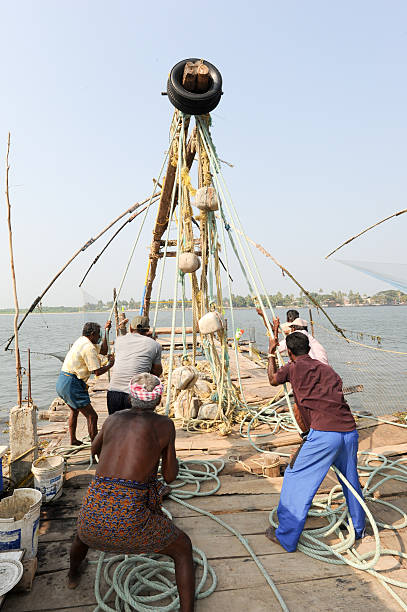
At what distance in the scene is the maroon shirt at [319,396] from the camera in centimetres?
245

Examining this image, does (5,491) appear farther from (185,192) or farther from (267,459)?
(185,192)

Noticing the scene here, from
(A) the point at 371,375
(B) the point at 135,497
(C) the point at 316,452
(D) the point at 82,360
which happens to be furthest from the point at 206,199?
(A) the point at 371,375

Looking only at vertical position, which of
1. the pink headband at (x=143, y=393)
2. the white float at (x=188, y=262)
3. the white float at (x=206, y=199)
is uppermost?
the white float at (x=206, y=199)

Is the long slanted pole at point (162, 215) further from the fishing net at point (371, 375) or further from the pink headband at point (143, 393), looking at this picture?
the pink headband at point (143, 393)

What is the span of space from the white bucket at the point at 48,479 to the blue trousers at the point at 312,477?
6.02ft

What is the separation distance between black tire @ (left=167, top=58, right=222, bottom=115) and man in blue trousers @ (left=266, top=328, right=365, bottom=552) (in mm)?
3768

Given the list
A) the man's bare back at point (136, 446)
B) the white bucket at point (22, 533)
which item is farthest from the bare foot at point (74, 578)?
the man's bare back at point (136, 446)

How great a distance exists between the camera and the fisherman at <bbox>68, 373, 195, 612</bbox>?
72.4 inches

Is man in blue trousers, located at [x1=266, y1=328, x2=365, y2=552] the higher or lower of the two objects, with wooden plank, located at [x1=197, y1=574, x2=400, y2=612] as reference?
higher

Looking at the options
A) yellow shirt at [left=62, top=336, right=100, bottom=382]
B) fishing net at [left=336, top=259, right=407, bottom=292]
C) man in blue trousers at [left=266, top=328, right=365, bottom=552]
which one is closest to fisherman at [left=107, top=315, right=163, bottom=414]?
yellow shirt at [left=62, top=336, right=100, bottom=382]

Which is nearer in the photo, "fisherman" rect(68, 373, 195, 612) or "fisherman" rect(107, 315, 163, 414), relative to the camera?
"fisherman" rect(68, 373, 195, 612)

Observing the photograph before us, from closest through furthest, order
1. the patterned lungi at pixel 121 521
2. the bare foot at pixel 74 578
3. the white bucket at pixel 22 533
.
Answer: the patterned lungi at pixel 121 521 → the bare foot at pixel 74 578 → the white bucket at pixel 22 533

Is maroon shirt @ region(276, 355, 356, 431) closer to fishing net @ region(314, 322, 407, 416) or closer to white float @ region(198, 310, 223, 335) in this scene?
white float @ region(198, 310, 223, 335)

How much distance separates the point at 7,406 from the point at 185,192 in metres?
10.5
